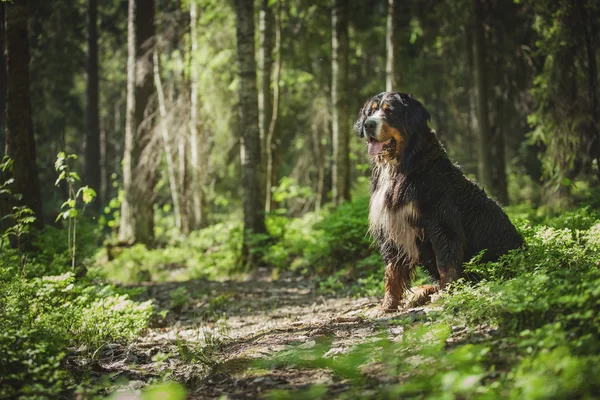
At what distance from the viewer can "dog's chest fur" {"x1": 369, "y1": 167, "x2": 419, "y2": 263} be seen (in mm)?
5371

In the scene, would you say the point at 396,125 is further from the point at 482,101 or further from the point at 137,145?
the point at 137,145

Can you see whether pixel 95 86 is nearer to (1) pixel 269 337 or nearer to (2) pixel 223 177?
(2) pixel 223 177

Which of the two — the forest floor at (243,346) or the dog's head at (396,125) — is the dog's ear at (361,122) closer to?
the dog's head at (396,125)

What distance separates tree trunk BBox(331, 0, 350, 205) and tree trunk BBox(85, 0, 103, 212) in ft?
44.8

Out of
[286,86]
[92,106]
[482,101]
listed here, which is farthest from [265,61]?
[92,106]

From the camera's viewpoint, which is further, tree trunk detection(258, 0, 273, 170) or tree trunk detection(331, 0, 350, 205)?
tree trunk detection(258, 0, 273, 170)

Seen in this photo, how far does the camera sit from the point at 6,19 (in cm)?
731

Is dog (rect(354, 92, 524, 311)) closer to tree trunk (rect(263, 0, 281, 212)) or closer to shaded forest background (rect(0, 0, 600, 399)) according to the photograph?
shaded forest background (rect(0, 0, 600, 399))

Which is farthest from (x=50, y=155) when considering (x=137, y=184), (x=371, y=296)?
(x=371, y=296)

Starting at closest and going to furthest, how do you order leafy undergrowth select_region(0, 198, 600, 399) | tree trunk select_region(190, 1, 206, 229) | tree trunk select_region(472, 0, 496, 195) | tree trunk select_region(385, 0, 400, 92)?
leafy undergrowth select_region(0, 198, 600, 399) < tree trunk select_region(385, 0, 400, 92) < tree trunk select_region(472, 0, 496, 195) < tree trunk select_region(190, 1, 206, 229)

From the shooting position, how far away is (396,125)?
5.44m

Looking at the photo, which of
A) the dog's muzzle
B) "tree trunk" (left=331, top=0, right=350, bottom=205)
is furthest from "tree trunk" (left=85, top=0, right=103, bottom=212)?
the dog's muzzle

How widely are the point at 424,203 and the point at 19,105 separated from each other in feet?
17.7

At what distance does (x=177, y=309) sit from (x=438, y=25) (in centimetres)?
1365
